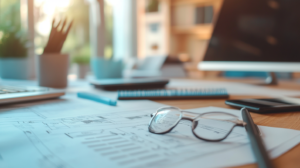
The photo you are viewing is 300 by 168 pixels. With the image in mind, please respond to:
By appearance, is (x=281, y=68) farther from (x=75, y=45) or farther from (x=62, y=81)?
(x=75, y=45)

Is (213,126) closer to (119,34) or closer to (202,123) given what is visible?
(202,123)

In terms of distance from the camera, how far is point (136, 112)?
49 cm

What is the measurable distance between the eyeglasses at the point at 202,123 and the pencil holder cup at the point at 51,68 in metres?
0.62

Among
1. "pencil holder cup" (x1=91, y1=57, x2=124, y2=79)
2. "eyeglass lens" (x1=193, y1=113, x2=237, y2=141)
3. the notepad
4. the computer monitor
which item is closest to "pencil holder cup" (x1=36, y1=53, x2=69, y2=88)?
"pencil holder cup" (x1=91, y1=57, x2=124, y2=79)

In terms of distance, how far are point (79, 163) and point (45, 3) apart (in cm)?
194

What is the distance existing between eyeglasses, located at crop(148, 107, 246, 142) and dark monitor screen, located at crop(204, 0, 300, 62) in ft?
2.16

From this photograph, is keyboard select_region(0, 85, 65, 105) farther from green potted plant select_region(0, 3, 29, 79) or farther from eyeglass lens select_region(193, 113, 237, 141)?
green potted plant select_region(0, 3, 29, 79)

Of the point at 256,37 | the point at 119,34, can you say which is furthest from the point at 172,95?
the point at 119,34

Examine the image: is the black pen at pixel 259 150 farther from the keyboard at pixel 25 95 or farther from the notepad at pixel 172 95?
the keyboard at pixel 25 95

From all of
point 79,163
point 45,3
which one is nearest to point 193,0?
point 45,3

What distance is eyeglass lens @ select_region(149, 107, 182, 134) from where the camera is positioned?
346mm

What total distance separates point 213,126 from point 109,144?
159 mm

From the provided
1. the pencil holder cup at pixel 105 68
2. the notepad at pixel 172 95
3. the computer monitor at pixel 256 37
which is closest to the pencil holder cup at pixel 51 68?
the pencil holder cup at pixel 105 68

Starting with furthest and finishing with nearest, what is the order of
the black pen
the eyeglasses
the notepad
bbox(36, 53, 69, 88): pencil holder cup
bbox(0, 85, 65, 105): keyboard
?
bbox(36, 53, 69, 88): pencil holder cup
the notepad
bbox(0, 85, 65, 105): keyboard
the eyeglasses
the black pen
